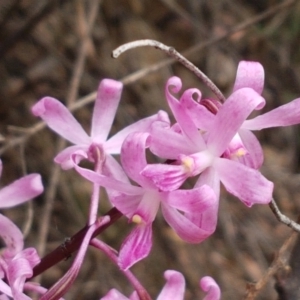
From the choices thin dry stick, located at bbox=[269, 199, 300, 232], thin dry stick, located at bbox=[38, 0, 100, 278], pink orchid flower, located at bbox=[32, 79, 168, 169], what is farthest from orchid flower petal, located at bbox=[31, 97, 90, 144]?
thin dry stick, located at bbox=[38, 0, 100, 278]

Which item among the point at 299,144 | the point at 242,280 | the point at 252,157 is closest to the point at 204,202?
the point at 252,157

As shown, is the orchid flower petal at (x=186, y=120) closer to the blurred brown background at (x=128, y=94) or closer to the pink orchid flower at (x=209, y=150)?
the pink orchid flower at (x=209, y=150)

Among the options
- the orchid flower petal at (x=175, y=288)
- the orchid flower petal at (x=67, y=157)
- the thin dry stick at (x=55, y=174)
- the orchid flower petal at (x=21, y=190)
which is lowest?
the thin dry stick at (x=55, y=174)

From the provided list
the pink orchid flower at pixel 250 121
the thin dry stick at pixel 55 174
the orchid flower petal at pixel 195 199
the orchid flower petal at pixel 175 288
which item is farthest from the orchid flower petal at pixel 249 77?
the thin dry stick at pixel 55 174

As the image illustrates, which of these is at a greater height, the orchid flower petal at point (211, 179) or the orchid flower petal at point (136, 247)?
the orchid flower petal at point (211, 179)

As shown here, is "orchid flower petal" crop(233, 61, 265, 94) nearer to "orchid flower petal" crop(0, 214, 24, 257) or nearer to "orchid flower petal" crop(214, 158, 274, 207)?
"orchid flower petal" crop(214, 158, 274, 207)

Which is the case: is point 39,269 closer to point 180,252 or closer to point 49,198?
point 49,198
